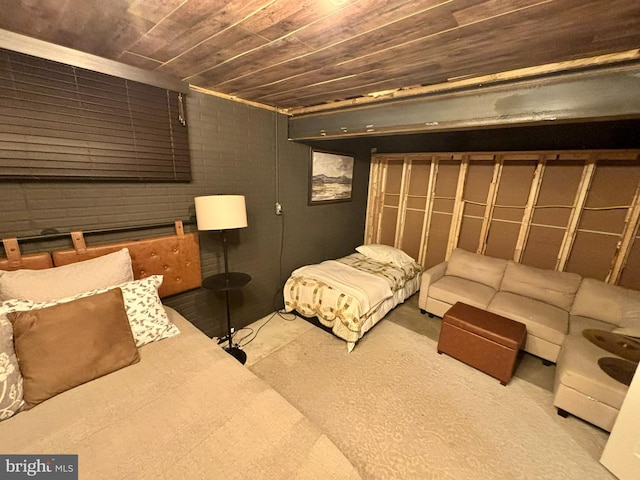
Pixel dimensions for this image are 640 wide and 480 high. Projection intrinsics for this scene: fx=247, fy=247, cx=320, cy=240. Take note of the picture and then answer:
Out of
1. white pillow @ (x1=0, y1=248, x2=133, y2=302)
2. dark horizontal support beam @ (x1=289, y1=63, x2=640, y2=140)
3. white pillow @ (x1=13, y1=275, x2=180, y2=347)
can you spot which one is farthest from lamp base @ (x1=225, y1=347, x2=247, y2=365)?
dark horizontal support beam @ (x1=289, y1=63, x2=640, y2=140)

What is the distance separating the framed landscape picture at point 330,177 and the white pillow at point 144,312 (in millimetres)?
2107

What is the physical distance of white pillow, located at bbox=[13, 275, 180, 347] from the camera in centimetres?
149

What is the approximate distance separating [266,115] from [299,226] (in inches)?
52.2

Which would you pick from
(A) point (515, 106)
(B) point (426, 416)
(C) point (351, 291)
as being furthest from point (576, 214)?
(B) point (426, 416)

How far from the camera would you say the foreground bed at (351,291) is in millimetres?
2457

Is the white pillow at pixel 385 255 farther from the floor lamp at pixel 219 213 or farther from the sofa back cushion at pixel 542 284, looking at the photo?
the floor lamp at pixel 219 213

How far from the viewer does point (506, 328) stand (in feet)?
7.19

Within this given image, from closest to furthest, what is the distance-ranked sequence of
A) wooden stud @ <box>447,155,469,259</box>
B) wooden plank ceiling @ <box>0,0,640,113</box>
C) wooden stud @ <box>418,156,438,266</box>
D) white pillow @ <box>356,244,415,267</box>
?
wooden plank ceiling @ <box>0,0,640,113</box>, wooden stud @ <box>447,155,469,259</box>, white pillow @ <box>356,244,415,267</box>, wooden stud @ <box>418,156,438,266</box>

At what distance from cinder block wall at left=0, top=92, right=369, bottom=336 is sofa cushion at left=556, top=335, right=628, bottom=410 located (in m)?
2.66

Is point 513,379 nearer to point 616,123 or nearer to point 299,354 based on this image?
point 299,354

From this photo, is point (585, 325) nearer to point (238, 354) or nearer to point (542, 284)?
point (542, 284)

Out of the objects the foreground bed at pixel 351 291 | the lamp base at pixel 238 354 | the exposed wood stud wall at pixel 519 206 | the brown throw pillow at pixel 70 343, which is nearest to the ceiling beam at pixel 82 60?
the brown throw pillow at pixel 70 343

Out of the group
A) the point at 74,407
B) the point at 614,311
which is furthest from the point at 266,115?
the point at 614,311
